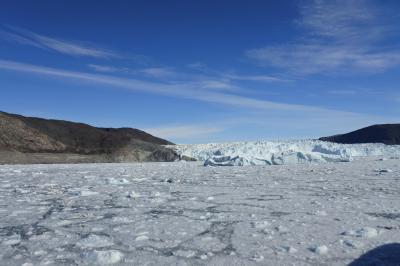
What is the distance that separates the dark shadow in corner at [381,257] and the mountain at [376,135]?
26.9m

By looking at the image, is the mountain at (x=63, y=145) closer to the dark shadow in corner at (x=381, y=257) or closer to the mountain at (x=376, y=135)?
the mountain at (x=376, y=135)

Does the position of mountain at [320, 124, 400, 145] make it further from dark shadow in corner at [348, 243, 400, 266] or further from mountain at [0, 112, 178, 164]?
dark shadow in corner at [348, 243, 400, 266]

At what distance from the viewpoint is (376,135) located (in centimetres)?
2934

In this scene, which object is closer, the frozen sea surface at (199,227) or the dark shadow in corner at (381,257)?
the dark shadow in corner at (381,257)

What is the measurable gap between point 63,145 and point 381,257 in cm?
1832

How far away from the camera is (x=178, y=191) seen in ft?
18.1

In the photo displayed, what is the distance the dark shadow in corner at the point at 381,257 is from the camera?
225 cm

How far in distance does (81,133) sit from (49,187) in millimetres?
15623

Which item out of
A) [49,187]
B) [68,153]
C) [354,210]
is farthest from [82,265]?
[68,153]

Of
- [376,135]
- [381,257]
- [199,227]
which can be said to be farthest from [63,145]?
[376,135]

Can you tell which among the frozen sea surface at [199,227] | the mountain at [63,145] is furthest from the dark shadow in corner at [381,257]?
the mountain at [63,145]

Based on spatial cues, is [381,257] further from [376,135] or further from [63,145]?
[376,135]

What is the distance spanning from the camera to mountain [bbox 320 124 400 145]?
2797cm

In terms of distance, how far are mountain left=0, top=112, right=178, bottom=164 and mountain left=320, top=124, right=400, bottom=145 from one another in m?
14.7
